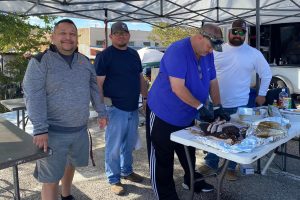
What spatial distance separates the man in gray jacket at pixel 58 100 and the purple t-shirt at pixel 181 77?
0.57 meters

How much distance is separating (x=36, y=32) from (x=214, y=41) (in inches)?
411

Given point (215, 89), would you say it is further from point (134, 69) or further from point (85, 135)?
point (85, 135)

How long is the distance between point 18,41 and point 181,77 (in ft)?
31.3

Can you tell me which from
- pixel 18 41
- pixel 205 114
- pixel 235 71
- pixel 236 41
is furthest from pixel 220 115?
pixel 18 41

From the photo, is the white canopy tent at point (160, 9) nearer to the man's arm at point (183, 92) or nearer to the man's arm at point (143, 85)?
the man's arm at point (143, 85)

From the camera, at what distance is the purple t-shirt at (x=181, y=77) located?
2.51 metres

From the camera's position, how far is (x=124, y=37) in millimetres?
3232

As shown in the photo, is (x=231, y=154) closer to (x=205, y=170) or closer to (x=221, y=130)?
(x=221, y=130)

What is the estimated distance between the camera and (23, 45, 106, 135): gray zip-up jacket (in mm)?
2264

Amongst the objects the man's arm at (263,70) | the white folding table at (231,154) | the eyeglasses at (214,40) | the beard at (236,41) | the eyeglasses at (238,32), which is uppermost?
the eyeglasses at (238,32)

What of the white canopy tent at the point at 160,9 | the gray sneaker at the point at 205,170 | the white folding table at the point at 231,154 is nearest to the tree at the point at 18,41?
the white canopy tent at the point at 160,9

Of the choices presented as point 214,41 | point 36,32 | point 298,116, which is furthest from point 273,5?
point 36,32

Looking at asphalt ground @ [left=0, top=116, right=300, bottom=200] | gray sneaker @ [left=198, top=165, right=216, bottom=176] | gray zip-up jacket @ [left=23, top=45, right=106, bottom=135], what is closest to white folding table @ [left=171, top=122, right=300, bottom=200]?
gray zip-up jacket @ [left=23, top=45, right=106, bottom=135]

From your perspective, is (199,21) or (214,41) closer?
(214,41)
